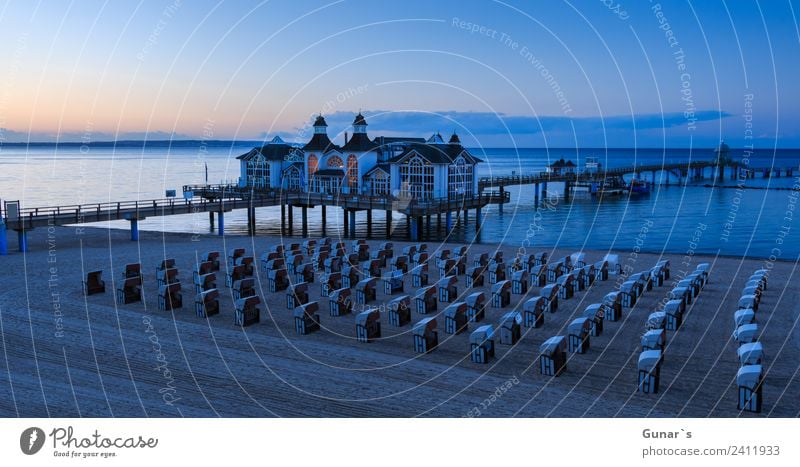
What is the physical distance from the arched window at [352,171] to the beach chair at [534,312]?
116ft

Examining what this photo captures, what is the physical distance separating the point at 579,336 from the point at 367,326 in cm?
457

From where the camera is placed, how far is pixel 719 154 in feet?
377

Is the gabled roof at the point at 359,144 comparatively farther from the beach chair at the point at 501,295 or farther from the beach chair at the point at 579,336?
the beach chair at the point at 579,336

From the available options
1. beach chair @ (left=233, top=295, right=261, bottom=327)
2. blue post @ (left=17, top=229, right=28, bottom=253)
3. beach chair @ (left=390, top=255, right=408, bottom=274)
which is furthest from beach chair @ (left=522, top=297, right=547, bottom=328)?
blue post @ (left=17, top=229, right=28, bottom=253)

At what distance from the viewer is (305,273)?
21641mm

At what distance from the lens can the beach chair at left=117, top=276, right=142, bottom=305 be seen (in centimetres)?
1852

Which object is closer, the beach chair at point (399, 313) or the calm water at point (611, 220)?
→ the beach chair at point (399, 313)

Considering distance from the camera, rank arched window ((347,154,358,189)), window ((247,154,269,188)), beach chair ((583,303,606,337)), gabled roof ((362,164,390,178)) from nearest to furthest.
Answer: beach chair ((583,303,606,337)) → gabled roof ((362,164,390,178)) → arched window ((347,154,358,189)) → window ((247,154,269,188))

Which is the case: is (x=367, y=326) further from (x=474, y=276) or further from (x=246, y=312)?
(x=474, y=276)

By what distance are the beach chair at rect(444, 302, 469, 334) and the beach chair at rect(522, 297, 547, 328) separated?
1502 millimetres

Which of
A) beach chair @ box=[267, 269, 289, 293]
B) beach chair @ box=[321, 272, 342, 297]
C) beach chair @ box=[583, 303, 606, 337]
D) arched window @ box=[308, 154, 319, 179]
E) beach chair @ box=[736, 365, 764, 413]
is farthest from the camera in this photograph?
arched window @ box=[308, 154, 319, 179]

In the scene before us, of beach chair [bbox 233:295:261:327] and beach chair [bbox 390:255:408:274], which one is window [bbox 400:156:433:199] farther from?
beach chair [bbox 233:295:261:327]

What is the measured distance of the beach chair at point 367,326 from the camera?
14922mm

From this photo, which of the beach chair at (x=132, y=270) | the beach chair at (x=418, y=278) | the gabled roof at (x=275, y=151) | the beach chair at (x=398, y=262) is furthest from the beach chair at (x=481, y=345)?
the gabled roof at (x=275, y=151)
